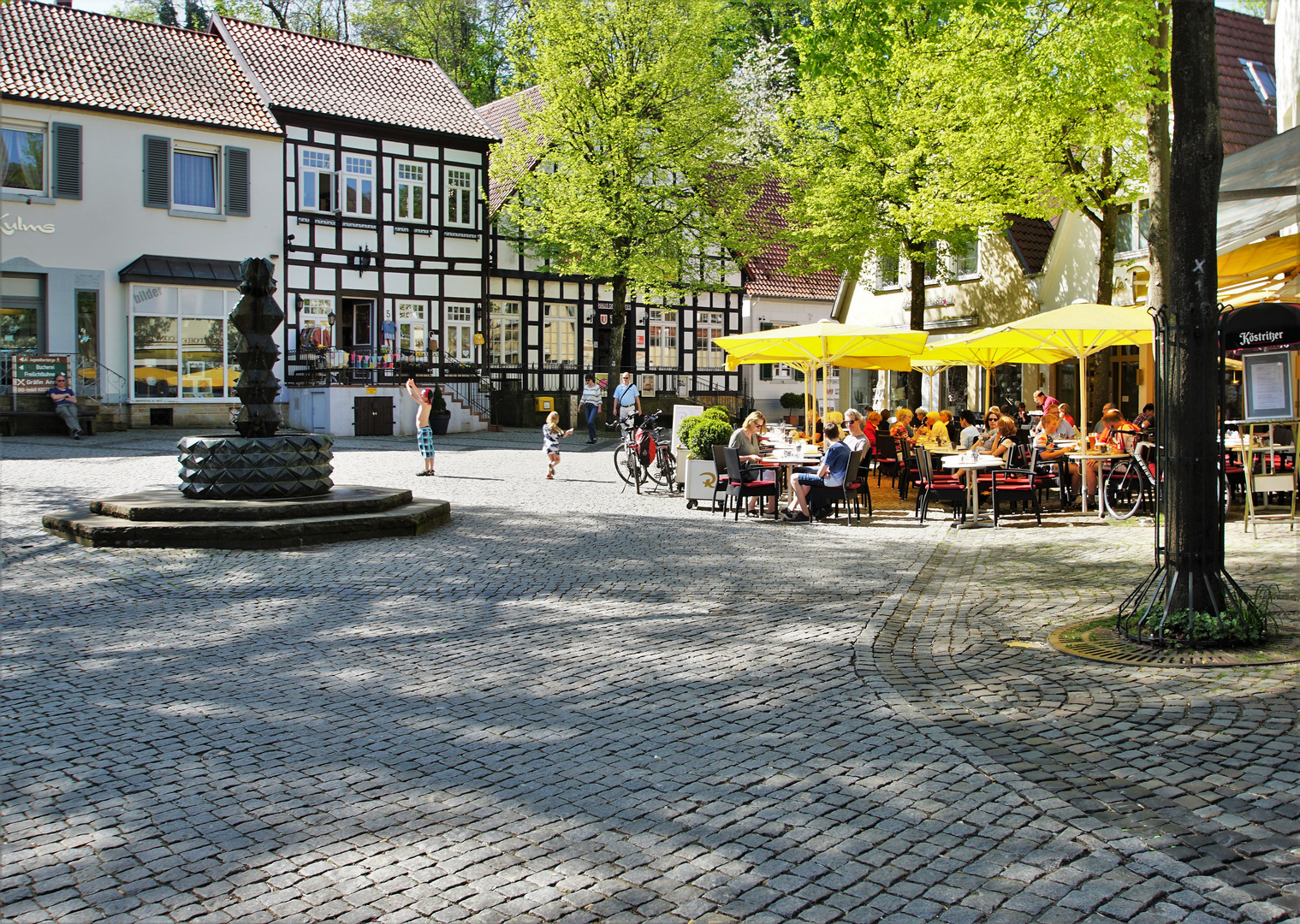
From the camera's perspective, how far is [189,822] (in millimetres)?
4277

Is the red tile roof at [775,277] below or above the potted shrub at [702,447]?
above

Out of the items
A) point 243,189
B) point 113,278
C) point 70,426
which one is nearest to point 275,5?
A: point 243,189

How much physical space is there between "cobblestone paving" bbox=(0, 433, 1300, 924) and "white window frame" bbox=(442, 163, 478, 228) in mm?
27109

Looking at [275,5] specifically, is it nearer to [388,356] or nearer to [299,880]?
[388,356]

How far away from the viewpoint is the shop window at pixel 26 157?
28.1m

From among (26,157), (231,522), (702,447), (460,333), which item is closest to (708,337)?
(460,333)

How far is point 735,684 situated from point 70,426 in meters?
24.4

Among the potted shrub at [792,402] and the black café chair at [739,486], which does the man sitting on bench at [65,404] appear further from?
the potted shrub at [792,402]

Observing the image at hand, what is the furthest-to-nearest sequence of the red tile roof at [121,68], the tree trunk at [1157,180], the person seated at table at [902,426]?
1. the red tile roof at [121,68]
2. the person seated at table at [902,426]
3. the tree trunk at [1157,180]

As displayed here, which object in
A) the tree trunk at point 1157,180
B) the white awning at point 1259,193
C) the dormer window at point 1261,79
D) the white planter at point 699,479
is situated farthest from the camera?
the dormer window at point 1261,79

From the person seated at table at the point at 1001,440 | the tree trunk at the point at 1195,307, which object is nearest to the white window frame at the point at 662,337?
the person seated at table at the point at 1001,440

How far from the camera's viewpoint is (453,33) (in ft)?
167

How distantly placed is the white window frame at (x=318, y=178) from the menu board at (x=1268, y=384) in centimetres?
2871

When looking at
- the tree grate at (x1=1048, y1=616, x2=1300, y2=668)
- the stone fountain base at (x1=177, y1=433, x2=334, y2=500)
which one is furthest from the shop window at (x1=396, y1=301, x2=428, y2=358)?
the tree grate at (x1=1048, y1=616, x2=1300, y2=668)
